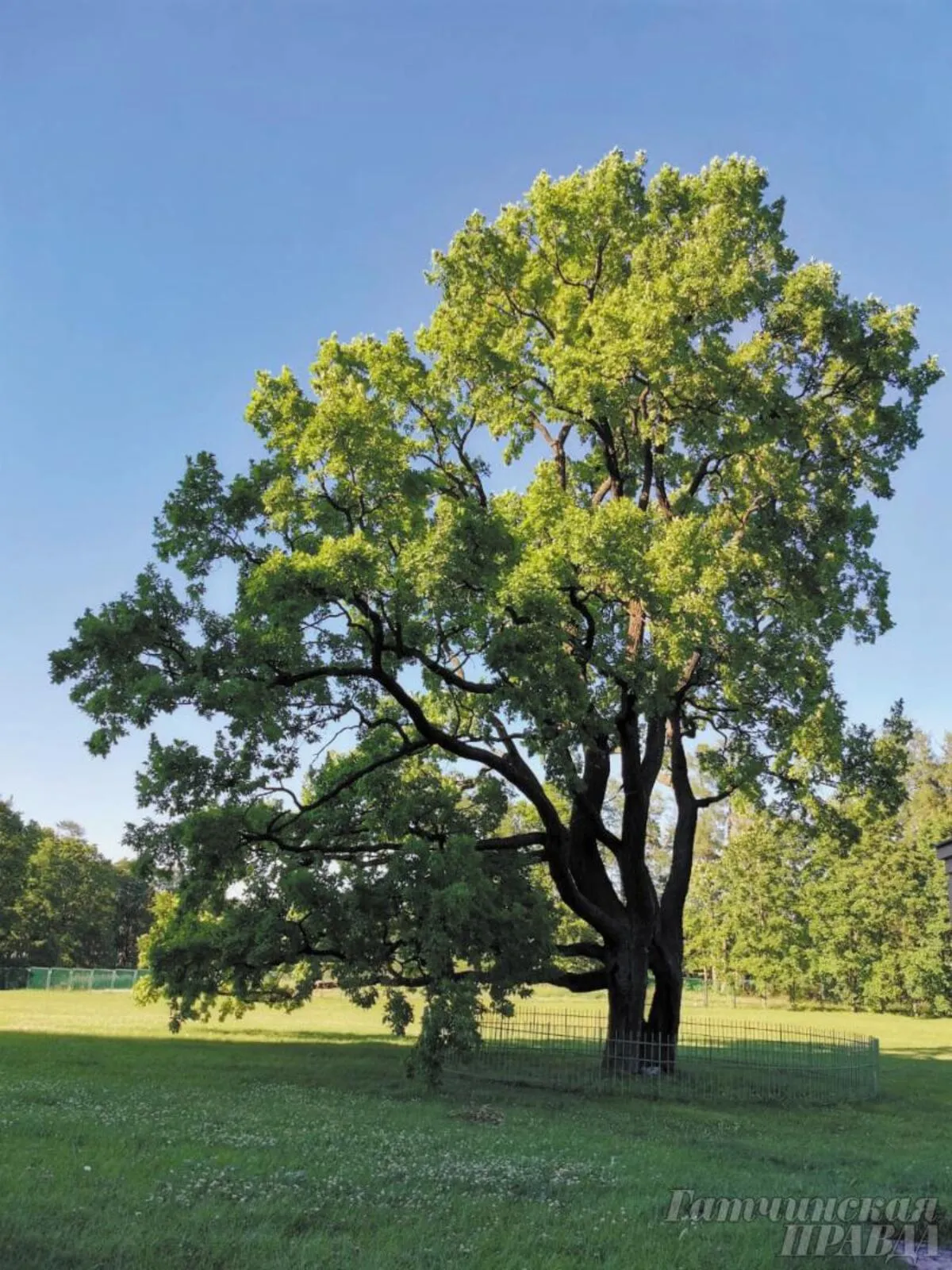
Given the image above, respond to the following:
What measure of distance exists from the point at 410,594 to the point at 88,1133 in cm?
751

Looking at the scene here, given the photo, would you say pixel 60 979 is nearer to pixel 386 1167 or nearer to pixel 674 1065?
pixel 674 1065

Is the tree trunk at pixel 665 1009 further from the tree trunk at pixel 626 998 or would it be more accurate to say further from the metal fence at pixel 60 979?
the metal fence at pixel 60 979

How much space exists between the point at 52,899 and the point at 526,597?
66.4m

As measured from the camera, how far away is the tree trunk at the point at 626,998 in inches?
666

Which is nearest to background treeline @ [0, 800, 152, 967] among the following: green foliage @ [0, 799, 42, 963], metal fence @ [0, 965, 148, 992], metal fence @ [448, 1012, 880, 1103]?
green foliage @ [0, 799, 42, 963]

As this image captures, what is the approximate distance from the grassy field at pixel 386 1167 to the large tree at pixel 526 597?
9.21ft

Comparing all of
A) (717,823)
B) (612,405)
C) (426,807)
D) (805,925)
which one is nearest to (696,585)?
(612,405)

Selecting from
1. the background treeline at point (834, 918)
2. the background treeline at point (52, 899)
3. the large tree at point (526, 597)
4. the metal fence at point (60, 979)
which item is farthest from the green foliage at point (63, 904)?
the large tree at point (526, 597)

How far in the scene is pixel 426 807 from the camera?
54.7 feet

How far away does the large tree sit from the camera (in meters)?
13.6

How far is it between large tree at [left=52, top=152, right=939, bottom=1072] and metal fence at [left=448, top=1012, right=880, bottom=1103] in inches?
35.9

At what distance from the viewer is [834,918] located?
52562mm

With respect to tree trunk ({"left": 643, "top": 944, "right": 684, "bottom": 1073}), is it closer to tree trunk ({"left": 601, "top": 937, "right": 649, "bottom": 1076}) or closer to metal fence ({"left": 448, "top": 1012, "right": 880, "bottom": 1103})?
metal fence ({"left": 448, "top": 1012, "right": 880, "bottom": 1103})

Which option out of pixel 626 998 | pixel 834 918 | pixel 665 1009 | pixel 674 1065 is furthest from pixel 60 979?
pixel 674 1065
